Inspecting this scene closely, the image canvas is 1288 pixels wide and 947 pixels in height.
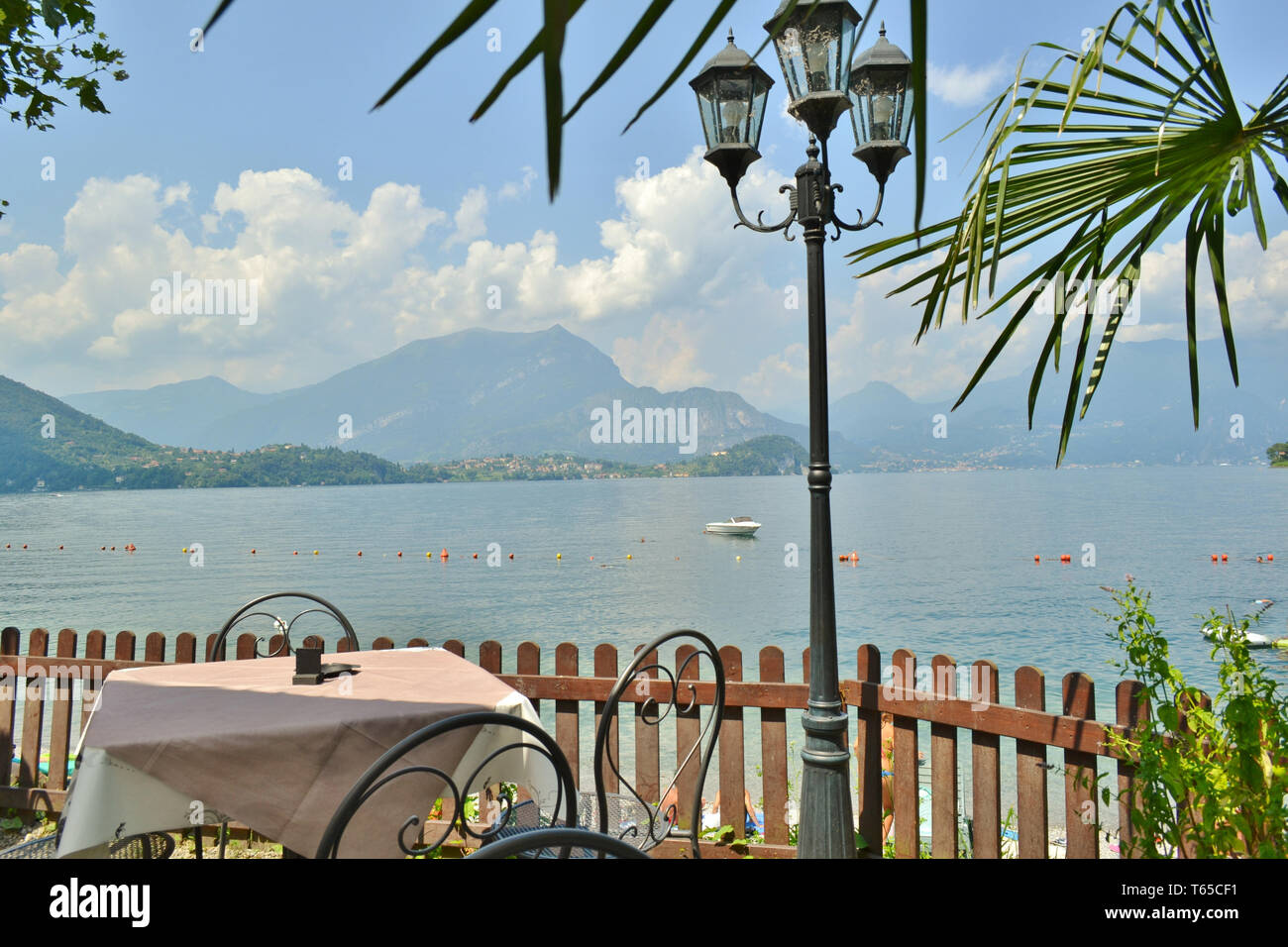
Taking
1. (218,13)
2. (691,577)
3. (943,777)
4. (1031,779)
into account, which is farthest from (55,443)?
(218,13)

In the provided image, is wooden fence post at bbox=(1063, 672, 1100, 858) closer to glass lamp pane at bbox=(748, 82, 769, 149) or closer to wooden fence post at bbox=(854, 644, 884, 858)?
wooden fence post at bbox=(854, 644, 884, 858)

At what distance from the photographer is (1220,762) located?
2373mm

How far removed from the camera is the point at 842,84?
138 inches

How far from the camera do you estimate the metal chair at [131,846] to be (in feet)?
7.24

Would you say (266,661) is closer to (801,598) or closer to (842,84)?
(842,84)

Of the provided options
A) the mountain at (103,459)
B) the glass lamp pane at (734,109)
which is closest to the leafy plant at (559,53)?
the glass lamp pane at (734,109)

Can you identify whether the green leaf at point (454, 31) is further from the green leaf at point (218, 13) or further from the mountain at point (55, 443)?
the mountain at point (55, 443)

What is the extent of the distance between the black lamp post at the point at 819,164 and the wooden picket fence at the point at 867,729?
0.27 m

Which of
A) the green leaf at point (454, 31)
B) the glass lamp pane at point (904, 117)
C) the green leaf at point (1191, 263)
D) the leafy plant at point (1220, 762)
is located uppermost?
the glass lamp pane at point (904, 117)

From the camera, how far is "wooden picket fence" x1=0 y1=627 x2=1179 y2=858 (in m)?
3.16
